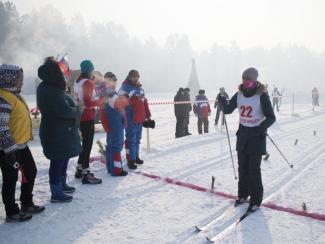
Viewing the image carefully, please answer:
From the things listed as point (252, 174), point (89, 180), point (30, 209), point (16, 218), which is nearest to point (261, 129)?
point (252, 174)

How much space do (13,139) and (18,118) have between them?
318 mm

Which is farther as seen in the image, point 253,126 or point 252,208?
point 253,126

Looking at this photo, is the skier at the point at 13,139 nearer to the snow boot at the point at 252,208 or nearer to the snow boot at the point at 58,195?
the snow boot at the point at 58,195

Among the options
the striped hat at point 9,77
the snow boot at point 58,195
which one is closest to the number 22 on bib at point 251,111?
the snow boot at point 58,195

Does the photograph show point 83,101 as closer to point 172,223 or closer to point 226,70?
point 172,223

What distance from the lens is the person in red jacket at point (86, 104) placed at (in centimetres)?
570

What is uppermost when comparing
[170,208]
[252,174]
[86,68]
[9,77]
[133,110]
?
[86,68]

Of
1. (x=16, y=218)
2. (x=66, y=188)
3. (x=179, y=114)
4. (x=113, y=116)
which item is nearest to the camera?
(x=16, y=218)

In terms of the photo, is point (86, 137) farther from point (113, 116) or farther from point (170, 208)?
point (170, 208)

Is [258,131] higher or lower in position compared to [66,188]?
higher

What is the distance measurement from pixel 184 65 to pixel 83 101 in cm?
7977

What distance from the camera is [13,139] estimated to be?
4031 millimetres

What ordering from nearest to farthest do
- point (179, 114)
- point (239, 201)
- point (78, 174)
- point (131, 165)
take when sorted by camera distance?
1. point (239, 201)
2. point (78, 174)
3. point (131, 165)
4. point (179, 114)

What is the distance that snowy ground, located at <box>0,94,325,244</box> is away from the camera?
13.3 feet
